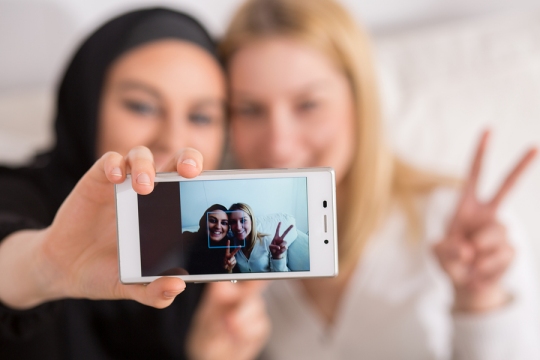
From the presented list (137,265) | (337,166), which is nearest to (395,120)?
(337,166)

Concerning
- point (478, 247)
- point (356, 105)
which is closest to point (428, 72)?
point (356, 105)

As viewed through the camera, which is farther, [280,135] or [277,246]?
[280,135]

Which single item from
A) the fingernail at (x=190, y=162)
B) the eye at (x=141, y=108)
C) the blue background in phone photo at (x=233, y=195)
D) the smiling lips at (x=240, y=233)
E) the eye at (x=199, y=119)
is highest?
the eye at (x=141, y=108)

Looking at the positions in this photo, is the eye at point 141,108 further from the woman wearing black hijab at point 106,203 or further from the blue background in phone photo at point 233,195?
the blue background in phone photo at point 233,195

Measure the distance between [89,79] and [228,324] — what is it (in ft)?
1.53

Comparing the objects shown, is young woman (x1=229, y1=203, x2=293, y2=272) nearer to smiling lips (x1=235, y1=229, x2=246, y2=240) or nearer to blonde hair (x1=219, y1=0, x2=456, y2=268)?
smiling lips (x1=235, y1=229, x2=246, y2=240)

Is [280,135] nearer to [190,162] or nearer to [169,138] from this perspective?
[169,138]

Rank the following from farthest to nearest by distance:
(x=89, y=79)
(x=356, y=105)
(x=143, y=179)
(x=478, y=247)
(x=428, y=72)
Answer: (x=428, y=72), (x=356, y=105), (x=89, y=79), (x=478, y=247), (x=143, y=179)

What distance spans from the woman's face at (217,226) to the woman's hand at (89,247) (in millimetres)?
53

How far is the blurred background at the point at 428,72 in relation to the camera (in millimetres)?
953

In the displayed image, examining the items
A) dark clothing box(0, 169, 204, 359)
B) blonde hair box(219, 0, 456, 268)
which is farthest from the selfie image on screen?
blonde hair box(219, 0, 456, 268)

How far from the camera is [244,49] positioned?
0.81 metres

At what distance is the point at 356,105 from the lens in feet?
2.82

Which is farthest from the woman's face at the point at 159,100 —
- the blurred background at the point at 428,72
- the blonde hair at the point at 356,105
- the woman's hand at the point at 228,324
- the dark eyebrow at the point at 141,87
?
the blurred background at the point at 428,72
